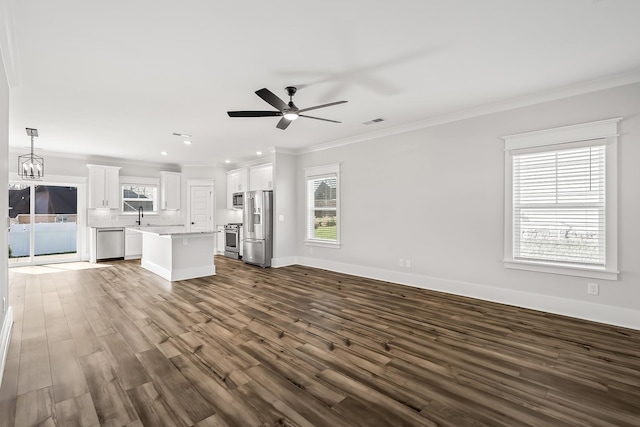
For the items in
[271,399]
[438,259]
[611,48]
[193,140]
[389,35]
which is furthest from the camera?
[193,140]

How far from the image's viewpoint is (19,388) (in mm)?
2227

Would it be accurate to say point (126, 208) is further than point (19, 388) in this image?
Yes

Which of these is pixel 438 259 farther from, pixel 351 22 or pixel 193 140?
pixel 193 140

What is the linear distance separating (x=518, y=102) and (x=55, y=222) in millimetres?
9900

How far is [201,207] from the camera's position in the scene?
9.17 m

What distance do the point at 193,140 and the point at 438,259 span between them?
5086mm

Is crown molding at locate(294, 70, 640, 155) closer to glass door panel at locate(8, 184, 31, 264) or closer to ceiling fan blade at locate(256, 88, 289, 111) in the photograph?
ceiling fan blade at locate(256, 88, 289, 111)

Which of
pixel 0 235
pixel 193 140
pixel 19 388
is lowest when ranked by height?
pixel 19 388

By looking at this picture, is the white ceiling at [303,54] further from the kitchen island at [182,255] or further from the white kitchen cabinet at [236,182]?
the white kitchen cabinet at [236,182]

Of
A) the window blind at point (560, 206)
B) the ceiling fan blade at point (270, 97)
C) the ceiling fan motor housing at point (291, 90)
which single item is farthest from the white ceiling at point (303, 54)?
the window blind at point (560, 206)

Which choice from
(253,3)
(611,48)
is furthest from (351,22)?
(611,48)

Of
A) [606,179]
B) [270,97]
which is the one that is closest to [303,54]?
[270,97]

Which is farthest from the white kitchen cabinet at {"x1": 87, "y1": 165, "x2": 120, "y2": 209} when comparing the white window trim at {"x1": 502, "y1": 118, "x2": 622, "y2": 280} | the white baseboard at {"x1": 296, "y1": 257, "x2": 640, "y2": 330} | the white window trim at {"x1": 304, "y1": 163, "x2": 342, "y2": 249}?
the white window trim at {"x1": 502, "y1": 118, "x2": 622, "y2": 280}

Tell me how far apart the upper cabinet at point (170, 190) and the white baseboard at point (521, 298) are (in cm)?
589
